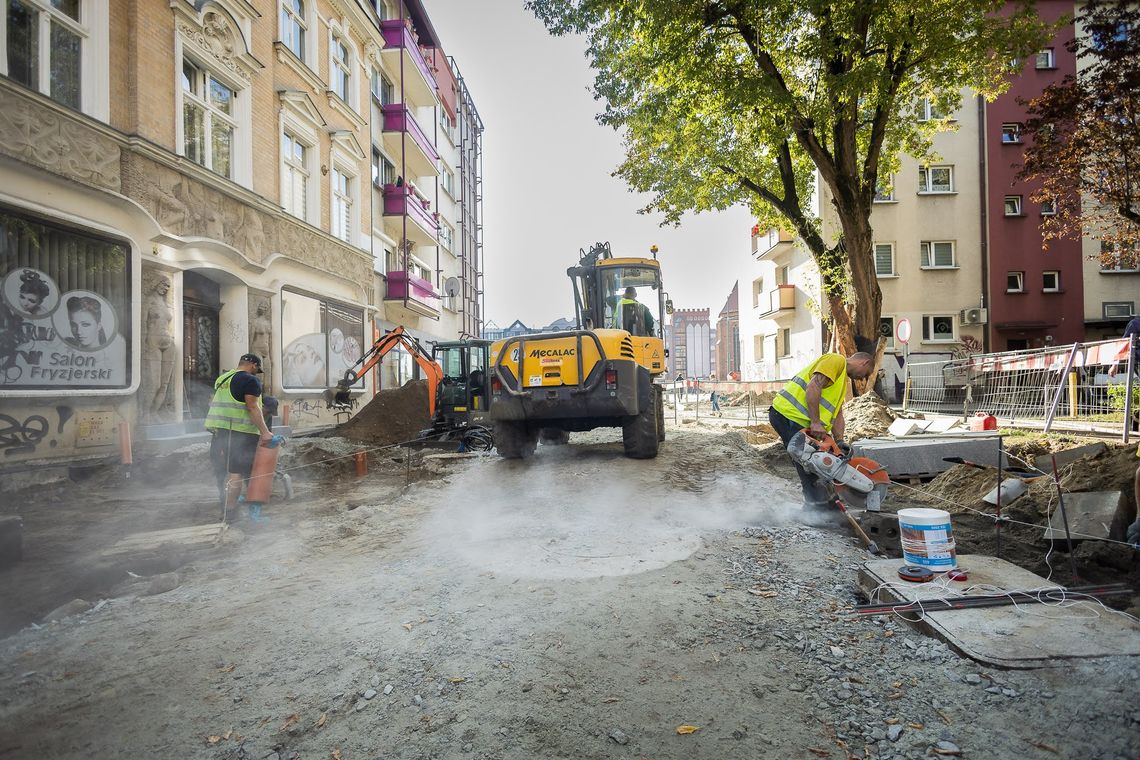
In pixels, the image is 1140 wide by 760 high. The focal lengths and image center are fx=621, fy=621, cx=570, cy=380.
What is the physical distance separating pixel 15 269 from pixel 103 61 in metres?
3.43

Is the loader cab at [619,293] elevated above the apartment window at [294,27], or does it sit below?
below

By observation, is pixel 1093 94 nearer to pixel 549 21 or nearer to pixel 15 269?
pixel 549 21

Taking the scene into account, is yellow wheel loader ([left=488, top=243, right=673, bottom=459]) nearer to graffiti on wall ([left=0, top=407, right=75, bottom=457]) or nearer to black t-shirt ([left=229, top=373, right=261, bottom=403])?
black t-shirt ([left=229, top=373, right=261, bottom=403])

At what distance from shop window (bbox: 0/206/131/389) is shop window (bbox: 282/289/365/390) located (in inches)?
179

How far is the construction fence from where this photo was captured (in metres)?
7.90

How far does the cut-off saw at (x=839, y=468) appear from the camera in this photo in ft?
17.6

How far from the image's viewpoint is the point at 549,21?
1132cm

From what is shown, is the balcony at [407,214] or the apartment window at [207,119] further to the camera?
the balcony at [407,214]

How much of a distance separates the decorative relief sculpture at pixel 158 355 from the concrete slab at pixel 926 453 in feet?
32.1

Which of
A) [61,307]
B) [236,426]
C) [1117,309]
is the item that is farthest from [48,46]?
[1117,309]

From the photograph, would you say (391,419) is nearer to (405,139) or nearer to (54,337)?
(54,337)

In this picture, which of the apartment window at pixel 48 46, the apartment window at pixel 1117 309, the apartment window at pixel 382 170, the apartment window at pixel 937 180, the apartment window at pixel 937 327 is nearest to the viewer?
the apartment window at pixel 48 46

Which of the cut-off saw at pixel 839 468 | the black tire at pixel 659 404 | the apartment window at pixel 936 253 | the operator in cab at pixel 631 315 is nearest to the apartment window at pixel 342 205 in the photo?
the operator in cab at pixel 631 315

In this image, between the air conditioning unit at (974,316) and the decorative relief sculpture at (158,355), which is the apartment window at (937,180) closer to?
the air conditioning unit at (974,316)
